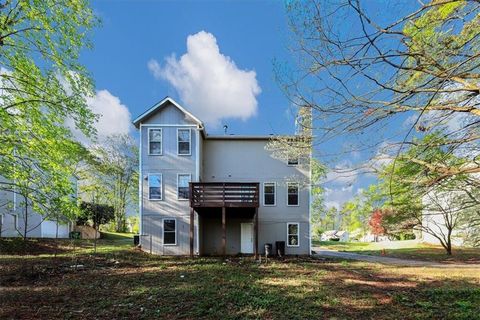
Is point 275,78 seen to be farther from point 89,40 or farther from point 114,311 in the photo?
point 89,40

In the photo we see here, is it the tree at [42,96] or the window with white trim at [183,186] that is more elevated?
the tree at [42,96]

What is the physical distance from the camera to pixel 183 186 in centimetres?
1636

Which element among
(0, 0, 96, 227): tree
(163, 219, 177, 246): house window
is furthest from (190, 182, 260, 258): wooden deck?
(0, 0, 96, 227): tree

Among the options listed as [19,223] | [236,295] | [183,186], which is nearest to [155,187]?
[183,186]

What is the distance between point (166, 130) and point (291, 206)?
8.17 meters

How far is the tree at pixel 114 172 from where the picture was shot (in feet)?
95.1

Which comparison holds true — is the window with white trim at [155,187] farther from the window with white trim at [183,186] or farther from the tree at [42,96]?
the tree at [42,96]

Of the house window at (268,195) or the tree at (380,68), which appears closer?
the tree at (380,68)

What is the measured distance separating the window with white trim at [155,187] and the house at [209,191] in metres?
0.05

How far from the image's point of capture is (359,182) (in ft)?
16.5

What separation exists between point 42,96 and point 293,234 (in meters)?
13.6

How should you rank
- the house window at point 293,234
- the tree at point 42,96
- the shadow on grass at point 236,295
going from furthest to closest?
1. the house window at point 293,234
2. the tree at point 42,96
3. the shadow on grass at point 236,295

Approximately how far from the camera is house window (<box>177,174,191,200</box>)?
53.6 feet

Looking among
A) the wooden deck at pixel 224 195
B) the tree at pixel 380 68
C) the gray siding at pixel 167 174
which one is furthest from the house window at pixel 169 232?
the tree at pixel 380 68
